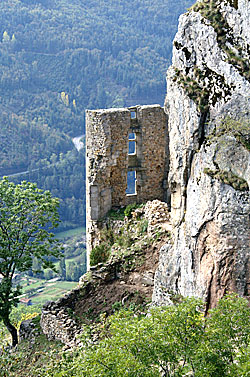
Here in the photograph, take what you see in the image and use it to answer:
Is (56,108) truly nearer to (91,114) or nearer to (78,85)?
(78,85)

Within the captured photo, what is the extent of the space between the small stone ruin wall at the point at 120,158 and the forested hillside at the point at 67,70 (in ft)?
182

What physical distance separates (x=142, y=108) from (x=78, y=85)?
269ft

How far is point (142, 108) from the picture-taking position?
1747 centimetres

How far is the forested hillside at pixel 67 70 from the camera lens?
78.4m

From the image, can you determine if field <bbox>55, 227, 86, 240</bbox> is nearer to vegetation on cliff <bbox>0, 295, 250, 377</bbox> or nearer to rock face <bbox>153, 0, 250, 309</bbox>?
rock face <bbox>153, 0, 250, 309</bbox>

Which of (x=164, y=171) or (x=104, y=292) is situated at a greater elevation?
(x=164, y=171)

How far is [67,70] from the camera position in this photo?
97.6m

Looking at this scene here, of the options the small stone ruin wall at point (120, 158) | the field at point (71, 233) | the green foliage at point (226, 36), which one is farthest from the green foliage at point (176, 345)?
the field at point (71, 233)

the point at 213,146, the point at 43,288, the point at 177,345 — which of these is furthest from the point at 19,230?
the point at 43,288

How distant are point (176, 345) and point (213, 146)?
3916mm

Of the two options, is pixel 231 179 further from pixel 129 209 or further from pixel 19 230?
pixel 129 209

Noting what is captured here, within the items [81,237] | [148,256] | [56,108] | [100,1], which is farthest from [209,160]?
[100,1]

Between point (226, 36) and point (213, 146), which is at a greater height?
point (226, 36)

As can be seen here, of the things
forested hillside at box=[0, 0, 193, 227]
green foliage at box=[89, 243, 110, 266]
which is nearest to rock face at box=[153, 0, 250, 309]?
green foliage at box=[89, 243, 110, 266]
